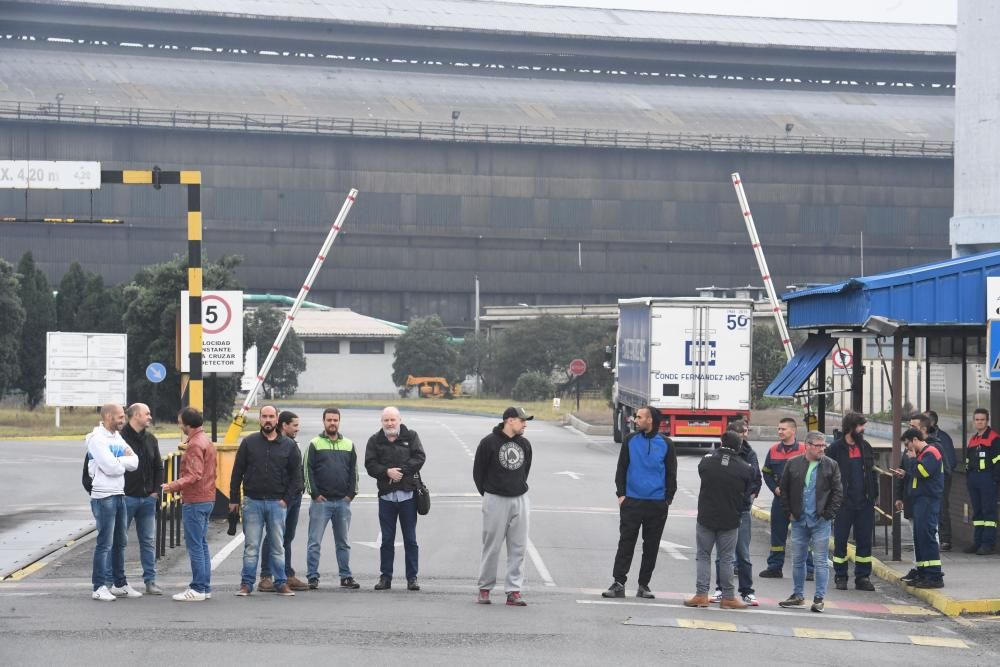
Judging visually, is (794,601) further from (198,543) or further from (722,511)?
(198,543)

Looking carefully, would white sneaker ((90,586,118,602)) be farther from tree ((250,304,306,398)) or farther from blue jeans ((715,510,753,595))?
tree ((250,304,306,398))

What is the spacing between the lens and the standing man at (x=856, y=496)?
15586 mm

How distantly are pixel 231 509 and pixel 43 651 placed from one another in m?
3.56

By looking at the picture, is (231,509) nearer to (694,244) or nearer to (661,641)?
(661,641)

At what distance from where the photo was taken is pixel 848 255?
359 feet

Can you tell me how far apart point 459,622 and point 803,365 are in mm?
9660

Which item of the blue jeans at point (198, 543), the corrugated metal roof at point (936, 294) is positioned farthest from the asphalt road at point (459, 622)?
the corrugated metal roof at point (936, 294)

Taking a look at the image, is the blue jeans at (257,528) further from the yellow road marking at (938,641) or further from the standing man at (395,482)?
the yellow road marking at (938,641)

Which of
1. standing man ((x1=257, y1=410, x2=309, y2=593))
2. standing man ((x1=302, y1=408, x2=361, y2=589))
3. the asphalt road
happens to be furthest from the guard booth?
standing man ((x1=257, y1=410, x2=309, y2=593))

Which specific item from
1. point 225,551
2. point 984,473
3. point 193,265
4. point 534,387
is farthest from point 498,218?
point 984,473

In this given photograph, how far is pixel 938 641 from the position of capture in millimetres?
12961

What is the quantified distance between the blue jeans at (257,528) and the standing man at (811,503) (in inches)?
192

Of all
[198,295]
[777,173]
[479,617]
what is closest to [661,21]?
[777,173]

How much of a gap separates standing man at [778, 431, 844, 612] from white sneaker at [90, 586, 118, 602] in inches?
249
